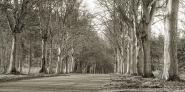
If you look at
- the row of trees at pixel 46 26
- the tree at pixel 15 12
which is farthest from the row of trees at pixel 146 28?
the tree at pixel 15 12

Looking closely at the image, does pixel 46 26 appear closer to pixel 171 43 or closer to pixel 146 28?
pixel 146 28

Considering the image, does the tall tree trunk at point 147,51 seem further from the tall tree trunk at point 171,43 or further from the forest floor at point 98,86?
the tall tree trunk at point 171,43

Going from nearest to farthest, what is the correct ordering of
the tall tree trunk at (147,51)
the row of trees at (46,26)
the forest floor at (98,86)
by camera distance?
the forest floor at (98,86)
the tall tree trunk at (147,51)
the row of trees at (46,26)

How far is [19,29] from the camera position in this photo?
33.2m

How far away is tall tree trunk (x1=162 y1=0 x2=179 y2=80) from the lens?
18.7m

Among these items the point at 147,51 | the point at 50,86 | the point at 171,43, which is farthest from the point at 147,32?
the point at 50,86

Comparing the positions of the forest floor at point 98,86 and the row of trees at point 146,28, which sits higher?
the row of trees at point 146,28

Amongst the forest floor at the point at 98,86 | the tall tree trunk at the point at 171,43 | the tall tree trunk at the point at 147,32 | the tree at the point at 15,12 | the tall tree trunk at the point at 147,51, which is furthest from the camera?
the tree at the point at 15,12

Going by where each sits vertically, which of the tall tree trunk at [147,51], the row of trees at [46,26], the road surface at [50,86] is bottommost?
the road surface at [50,86]

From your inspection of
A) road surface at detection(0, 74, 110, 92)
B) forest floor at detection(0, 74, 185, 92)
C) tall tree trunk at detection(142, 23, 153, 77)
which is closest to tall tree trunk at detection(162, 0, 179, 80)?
forest floor at detection(0, 74, 185, 92)

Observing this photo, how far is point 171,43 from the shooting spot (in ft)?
62.3

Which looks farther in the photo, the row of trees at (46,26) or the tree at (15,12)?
the row of trees at (46,26)

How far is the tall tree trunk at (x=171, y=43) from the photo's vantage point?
18.7 m

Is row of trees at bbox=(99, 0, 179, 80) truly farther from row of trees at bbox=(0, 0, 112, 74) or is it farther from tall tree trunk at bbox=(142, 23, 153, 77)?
row of trees at bbox=(0, 0, 112, 74)
